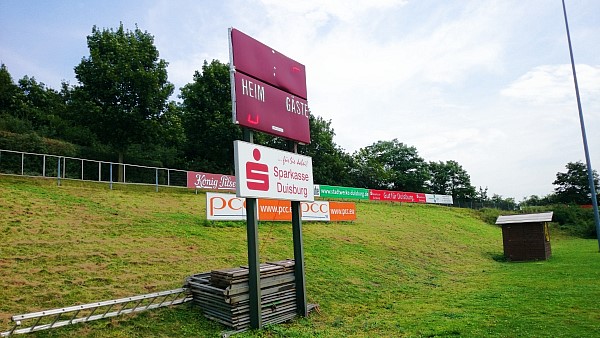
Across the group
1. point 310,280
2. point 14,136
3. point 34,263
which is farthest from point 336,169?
point 34,263

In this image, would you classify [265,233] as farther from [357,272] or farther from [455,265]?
[455,265]

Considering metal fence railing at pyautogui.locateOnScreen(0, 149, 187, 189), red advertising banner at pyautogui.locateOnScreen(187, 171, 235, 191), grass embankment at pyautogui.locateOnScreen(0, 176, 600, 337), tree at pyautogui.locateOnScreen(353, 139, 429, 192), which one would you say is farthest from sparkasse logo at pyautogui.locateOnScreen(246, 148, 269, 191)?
tree at pyautogui.locateOnScreen(353, 139, 429, 192)

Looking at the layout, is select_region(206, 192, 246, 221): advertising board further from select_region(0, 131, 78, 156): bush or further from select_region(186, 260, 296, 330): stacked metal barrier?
select_region(0, 131, 78, 156): bush

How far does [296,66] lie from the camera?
11.2m

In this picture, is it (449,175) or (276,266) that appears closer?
(276,266)

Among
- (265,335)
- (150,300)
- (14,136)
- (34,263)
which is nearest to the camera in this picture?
(265,335)

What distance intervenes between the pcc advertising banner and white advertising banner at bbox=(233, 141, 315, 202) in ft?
29.2

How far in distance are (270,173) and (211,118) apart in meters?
29.1

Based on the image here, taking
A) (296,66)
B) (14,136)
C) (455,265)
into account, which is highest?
(14,136)

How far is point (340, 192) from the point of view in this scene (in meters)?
38.4

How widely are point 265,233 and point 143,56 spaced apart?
19.4 meters

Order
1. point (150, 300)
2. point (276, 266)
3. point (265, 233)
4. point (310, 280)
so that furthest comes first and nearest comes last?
point (265, 233) → point (310, 280) → point (276, 266) → point (150, 300)

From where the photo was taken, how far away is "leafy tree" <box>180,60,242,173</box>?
37062mm

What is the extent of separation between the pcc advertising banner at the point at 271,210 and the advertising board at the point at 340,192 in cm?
865
